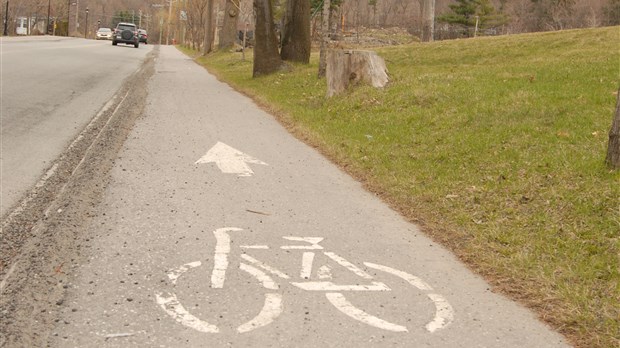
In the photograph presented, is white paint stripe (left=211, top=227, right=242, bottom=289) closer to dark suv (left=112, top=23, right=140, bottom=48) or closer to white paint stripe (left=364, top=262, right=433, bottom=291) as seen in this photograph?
white paint stripe (left=364, top=262, right=433, bottom=291)

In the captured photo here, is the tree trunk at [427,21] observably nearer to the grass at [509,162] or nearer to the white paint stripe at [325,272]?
the grass at [509,162]

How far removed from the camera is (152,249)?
207 inches

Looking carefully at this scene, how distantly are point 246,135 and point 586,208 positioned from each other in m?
5.91

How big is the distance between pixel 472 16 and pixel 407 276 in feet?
164

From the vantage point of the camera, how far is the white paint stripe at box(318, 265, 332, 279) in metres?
4.90

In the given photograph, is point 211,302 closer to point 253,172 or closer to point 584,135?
point 253,172

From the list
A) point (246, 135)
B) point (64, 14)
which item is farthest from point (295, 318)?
point (64, 14)

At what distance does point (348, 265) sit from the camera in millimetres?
5176

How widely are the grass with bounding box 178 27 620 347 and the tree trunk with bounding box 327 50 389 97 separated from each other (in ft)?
1.08

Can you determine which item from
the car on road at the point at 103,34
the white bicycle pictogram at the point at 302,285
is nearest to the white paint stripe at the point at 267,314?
the white bicycle pictogram at the point at 302,285

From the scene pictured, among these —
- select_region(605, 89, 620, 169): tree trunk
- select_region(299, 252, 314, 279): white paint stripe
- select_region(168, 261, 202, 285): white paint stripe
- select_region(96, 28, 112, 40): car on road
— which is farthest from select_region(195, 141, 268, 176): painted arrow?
select_region(96, 28, 112, 40): car on road

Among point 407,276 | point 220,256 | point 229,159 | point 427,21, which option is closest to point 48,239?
point 220,256

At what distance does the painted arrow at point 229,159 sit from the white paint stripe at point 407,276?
3.20m

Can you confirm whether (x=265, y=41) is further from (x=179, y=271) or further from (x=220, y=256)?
(x=179, y=271)
